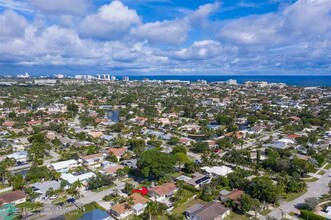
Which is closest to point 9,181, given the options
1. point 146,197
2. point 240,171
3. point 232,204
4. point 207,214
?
point 146,197

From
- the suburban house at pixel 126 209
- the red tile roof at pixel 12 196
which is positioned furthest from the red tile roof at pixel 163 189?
the red tile roof at pixel 12 196

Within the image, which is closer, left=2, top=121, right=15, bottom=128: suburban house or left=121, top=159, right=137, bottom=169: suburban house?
left=121, top=159, right=137, bottom=169: suburban house

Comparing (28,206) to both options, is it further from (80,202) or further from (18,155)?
(18,155)

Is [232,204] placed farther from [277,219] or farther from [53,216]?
[53,216]

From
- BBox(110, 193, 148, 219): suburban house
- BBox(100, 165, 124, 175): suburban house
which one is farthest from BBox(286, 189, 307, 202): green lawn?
BBox(100, 165, 124, 175): suburban house

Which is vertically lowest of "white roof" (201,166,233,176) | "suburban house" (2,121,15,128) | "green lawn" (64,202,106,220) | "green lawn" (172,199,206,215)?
"green lawn" (172,199,206,215)

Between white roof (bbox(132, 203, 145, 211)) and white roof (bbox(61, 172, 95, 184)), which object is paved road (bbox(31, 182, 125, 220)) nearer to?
white roof (bbox(61, 172, 95, 184))
